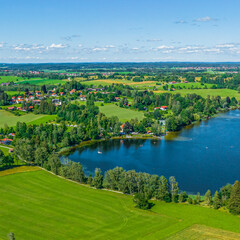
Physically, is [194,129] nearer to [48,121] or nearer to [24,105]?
[48,121]

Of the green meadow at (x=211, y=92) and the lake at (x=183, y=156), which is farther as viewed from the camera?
the green meadow at (x=211, y=92)

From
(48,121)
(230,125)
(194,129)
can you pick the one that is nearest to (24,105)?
(48,121)

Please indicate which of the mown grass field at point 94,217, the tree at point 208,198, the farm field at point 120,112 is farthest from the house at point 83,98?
the tree at point 208,198

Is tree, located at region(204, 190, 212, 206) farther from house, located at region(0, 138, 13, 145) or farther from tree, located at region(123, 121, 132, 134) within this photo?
house, located at region(0, 138, 13, 145)

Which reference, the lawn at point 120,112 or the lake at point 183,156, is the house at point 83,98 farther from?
the lake at point 183,156

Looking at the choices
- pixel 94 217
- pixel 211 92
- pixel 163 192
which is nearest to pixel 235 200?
pixel 163 192

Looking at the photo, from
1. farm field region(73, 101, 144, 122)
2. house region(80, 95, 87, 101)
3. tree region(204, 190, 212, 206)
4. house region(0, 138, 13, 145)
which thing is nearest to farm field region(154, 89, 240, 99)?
house region(80, 95, 87, 101)
